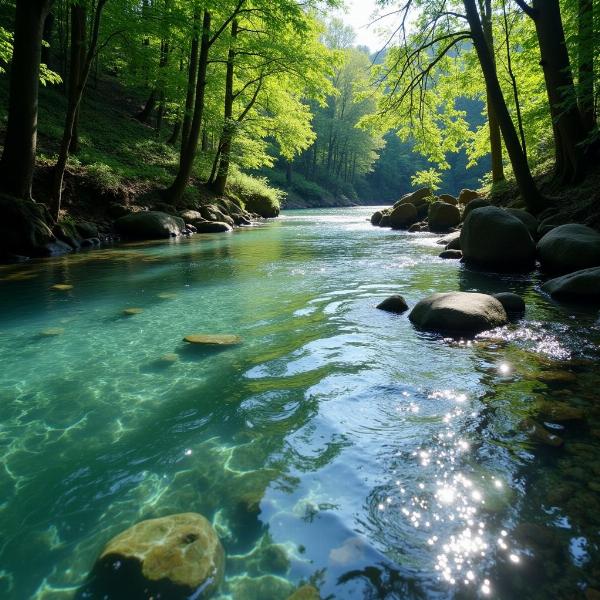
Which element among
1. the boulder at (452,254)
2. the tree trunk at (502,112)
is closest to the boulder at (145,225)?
the boulder at (452,254)

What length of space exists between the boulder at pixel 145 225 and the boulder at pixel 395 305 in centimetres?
1041

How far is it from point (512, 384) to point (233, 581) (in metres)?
2.71

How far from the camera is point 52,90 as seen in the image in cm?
2014

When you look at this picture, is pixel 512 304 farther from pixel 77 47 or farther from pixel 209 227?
pixel 209 227

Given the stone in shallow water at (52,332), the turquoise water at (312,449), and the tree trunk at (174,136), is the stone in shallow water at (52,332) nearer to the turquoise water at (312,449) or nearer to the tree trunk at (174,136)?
the turquoise water at (312,449)

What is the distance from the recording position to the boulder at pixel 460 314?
5.01 metres

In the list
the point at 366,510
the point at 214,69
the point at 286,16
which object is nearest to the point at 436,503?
the point at 366,510

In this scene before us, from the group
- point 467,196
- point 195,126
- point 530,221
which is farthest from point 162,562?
point 467,196

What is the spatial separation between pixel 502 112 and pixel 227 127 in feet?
36.8

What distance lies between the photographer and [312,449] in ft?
9.61

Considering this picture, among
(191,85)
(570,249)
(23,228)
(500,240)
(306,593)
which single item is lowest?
(306,593)

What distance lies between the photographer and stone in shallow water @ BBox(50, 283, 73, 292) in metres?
7.28

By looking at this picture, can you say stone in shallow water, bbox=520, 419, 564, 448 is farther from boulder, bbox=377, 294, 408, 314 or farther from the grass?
the grass

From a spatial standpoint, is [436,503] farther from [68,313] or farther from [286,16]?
[286,16]
